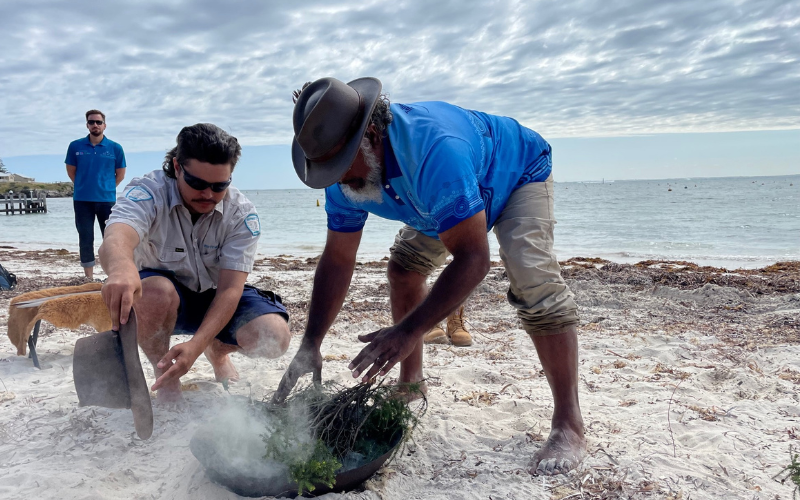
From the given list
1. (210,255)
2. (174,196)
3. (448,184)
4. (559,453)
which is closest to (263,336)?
(210,255)

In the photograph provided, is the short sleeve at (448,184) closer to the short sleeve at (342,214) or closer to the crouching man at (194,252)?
the short sleeve at (342,214)

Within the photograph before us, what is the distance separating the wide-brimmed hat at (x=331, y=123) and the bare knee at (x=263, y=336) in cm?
117

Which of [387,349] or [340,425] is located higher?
[387,349]

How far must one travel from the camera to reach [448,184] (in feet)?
6.98

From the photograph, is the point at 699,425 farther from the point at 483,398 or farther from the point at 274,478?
the point at 274,478

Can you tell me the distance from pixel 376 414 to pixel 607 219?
23334 mm

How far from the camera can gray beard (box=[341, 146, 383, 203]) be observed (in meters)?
2.36

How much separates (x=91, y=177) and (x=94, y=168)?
0.41 feet

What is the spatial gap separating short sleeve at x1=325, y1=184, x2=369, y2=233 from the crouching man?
2.05 ft

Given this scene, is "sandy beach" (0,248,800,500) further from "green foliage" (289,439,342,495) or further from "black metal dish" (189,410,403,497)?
"green foliage" (289,439,342,495)

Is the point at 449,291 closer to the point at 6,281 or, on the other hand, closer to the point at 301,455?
the point at 301,455

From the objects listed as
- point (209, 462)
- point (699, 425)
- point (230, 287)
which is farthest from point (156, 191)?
point (699, 425)

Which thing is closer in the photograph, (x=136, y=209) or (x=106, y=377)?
(x=106, y=377)

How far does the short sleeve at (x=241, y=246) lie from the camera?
3.14m
